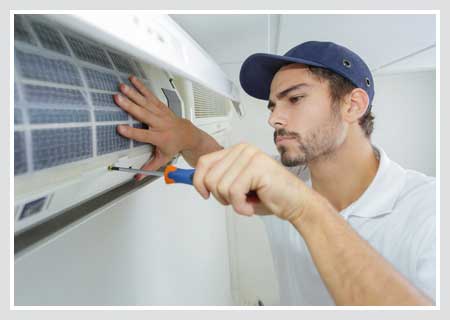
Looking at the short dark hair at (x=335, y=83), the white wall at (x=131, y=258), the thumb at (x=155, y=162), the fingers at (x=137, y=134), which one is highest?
the short dark hair at (x=335, y=83)

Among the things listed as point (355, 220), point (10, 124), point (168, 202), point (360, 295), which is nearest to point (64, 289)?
point (10, 124)

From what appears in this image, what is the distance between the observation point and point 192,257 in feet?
5.78

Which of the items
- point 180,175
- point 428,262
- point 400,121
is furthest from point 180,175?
point 400,121

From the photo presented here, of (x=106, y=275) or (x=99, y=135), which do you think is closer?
(x=99, y=135)

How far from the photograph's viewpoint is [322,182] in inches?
43.3

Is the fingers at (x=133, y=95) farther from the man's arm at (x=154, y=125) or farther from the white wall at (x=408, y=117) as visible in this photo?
the white wall at (x=408, y=117)

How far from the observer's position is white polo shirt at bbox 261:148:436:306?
731 millimetres

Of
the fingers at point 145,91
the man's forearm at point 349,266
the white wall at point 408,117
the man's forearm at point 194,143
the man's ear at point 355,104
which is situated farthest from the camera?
the white wall at point 408,117

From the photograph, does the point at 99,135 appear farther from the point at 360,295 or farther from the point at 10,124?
the point at 360,295

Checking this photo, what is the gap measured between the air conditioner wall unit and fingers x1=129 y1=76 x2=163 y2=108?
2cm

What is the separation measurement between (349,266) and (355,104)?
0.70 meters

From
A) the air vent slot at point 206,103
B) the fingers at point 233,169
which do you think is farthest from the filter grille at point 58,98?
the air vent slot at point 206,103

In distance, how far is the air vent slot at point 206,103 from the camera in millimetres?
985

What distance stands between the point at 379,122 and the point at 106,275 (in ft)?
8.26
